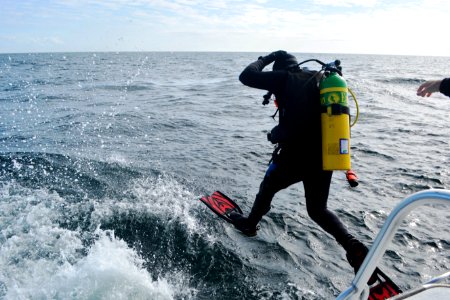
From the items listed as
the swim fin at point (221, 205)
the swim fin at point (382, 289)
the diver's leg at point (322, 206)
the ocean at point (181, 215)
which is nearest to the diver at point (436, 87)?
the diver's leg at point (322, 206)

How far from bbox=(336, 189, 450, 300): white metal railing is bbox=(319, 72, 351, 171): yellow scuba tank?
1786mm

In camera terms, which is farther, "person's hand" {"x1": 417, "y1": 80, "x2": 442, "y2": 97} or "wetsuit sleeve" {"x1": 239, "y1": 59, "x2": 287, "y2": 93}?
"wetsuit sleeve" {"x1": 239, "y1": 59, "x2": 287, "y2": 93}

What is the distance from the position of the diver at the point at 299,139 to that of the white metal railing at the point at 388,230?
1.70 meters

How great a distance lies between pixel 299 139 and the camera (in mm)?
4242

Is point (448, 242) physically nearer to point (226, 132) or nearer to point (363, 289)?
point (363, 289)

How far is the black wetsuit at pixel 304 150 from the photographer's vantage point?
4105 mm

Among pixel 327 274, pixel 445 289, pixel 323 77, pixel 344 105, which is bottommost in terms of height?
pixel 327 274

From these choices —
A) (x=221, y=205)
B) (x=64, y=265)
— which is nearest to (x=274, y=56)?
(x=221, y=205)

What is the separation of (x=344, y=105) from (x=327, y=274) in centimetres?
255

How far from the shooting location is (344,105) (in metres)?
3.88

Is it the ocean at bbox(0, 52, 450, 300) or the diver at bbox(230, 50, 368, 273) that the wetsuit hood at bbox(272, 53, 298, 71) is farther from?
the ocean at bbox(0, 52, 450, 300)

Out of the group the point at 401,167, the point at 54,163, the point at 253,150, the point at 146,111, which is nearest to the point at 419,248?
the point at 401,167

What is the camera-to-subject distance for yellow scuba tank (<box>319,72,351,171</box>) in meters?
3.88

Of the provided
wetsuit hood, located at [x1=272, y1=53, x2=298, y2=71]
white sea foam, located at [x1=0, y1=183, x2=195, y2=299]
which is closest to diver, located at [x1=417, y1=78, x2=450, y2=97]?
wetsuit hood, located at [x1=272, y1=53, x2=298, y2=71]
